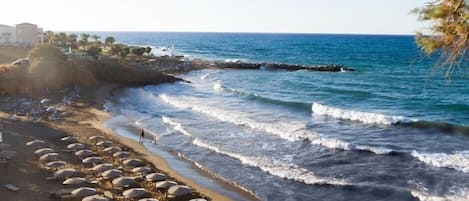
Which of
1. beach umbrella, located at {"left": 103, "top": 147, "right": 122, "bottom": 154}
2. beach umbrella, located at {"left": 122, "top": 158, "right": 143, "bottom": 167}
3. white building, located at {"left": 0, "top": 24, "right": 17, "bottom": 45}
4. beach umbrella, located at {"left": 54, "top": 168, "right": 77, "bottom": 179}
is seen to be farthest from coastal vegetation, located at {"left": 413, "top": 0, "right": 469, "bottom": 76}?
white building, located at {"left": 0, "top": 24, "right": 17, "bottom": 45}

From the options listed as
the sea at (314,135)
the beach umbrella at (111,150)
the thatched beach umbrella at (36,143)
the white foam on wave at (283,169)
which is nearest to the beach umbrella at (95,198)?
the sea at (314,135)

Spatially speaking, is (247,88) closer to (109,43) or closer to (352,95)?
(352,95)

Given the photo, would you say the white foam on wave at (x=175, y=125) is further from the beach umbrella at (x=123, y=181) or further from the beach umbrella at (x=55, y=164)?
the beach umbrella at (x=123, y=181)

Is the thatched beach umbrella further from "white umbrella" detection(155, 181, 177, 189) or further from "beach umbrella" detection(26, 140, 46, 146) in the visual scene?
"white umbrella" detection(155, 181, 177, 189)

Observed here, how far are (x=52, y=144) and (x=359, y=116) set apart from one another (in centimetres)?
2075

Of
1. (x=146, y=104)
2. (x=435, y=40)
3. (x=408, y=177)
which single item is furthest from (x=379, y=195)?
(x=146, y=104)

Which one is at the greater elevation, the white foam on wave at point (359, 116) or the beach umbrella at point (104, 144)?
the white foam on wave at point (359, 116)

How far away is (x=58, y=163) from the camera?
68.5ft

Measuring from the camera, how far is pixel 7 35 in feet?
241

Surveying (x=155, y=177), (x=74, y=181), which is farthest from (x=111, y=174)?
(x=155, y=177)

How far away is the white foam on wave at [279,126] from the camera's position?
26547 mm

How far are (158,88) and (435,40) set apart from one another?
47.4 meters

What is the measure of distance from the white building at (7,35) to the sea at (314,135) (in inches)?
1242

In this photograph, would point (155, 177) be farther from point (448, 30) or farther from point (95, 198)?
point (448, 30)
